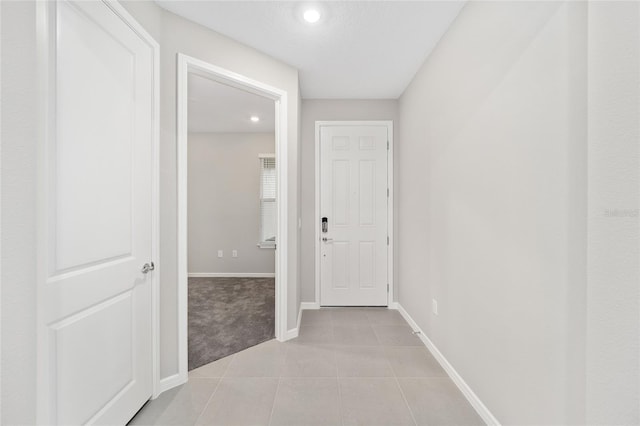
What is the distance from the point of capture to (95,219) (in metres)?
1.31

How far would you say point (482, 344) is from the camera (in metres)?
1.60

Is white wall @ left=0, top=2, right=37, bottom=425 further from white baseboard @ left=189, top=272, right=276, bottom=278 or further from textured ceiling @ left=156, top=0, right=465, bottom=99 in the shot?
white baseboard @ left=189, top=272, right=276, bottom=278

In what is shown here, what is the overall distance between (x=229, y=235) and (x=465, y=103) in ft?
14.3

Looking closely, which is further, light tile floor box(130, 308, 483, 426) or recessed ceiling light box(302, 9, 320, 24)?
recessed ceiling light box(302, 9, 320, 24)

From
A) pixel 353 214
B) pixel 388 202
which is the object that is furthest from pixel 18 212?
pixel 388 202

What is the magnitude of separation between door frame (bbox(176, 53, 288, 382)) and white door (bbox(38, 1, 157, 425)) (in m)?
0.21

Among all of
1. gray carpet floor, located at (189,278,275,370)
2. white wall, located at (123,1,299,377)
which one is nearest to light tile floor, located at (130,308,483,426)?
gray carpet floor, located at (189,278,275,370)

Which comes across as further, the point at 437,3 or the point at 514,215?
the point at 437,3

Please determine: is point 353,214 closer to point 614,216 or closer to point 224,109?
point 224,109

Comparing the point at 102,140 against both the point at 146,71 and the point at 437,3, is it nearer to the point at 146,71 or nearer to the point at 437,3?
the point at 146,71

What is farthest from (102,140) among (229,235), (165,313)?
(229,235)

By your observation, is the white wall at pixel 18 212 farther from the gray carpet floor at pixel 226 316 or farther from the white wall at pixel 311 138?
the white wall at pixel 311 138

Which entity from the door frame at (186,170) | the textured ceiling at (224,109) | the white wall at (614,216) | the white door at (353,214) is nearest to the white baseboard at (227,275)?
the white door at (353,214)

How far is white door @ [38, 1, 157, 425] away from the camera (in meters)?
1.11
